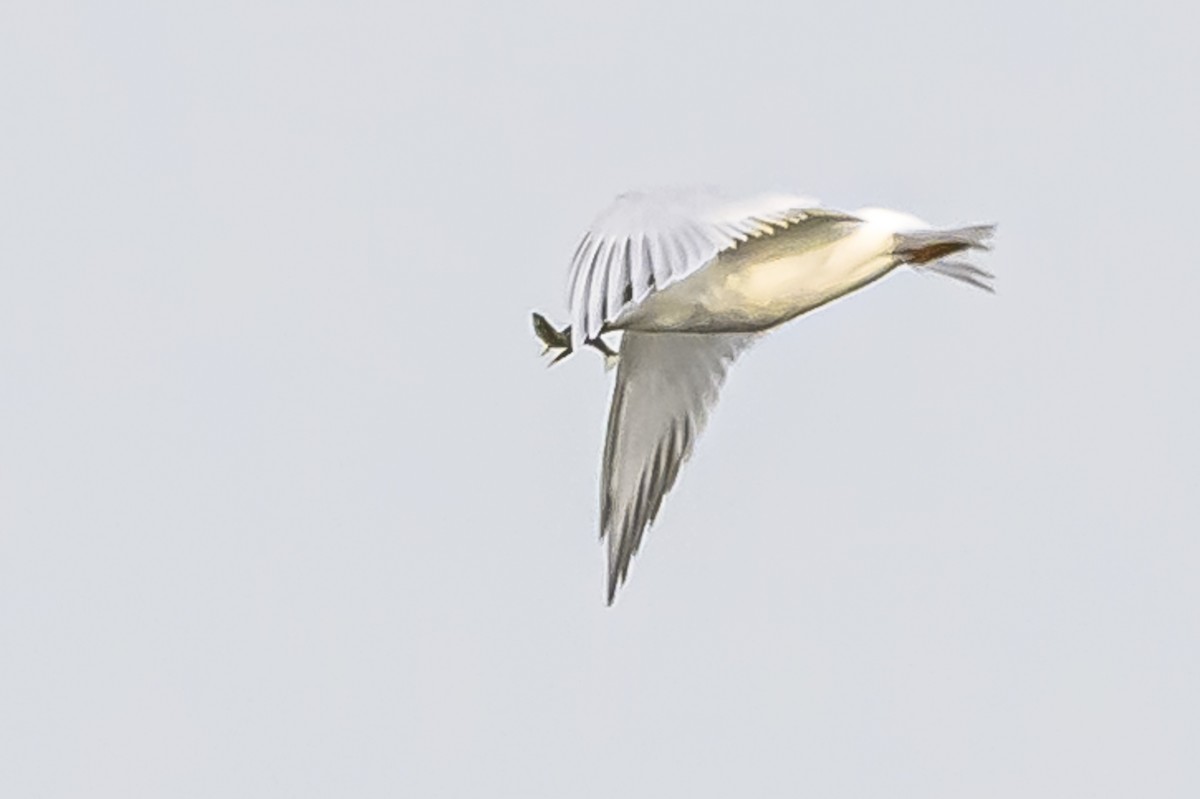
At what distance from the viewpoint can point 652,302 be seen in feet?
26.4

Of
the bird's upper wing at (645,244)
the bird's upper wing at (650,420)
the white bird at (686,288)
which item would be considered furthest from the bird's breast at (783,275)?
the bird's upper wing at (650,420)

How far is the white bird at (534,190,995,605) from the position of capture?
23.5 ft

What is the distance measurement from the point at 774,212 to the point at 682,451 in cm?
163

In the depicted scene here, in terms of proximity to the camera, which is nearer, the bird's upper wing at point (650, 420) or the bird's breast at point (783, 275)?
the bird's breast at point (783, 275)

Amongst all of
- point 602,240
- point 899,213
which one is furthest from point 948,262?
point 602,240

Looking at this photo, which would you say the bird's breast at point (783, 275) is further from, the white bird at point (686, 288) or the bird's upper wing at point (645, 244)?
the bird's upper wing at point (645, 244)

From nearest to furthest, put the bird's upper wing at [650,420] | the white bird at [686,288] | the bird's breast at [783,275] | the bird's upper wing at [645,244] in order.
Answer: the bird's upper wing at [645,244] < the white bird at [686,288] < the bird's breast at [783,275] < the bird's upper wing at [650,420]

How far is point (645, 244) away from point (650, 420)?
196 centimetres

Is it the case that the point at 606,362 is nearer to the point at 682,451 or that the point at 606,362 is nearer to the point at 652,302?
the point at 682,451

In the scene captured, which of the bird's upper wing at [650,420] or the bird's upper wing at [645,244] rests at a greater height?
the bird's upper wing at [645,244]

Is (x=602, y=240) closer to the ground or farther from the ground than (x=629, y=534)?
farther from the ground

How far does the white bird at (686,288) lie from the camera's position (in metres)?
7.15

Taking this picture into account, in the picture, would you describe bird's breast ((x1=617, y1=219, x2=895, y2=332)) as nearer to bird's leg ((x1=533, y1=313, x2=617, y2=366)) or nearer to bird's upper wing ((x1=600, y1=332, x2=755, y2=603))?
bird's leg ((x1=533, y1=313, x2=617, y2=366))

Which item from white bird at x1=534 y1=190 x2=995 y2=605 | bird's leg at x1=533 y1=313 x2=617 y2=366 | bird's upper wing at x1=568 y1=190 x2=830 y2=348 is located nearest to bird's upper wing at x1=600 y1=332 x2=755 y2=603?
white bird at x1=534 y1=190 x2=995 y2=605
